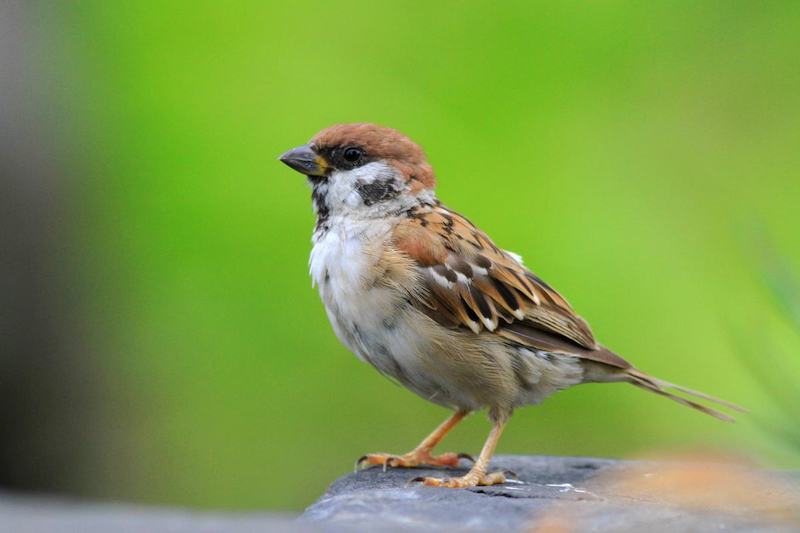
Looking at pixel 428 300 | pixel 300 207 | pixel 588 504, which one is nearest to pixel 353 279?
pixel 428 300

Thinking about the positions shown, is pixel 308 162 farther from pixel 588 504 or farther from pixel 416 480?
pixel 588 504

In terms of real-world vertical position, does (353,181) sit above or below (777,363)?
above

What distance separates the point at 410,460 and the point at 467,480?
1.66 feet

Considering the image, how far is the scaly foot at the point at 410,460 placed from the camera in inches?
173

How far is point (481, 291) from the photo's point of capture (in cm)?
435

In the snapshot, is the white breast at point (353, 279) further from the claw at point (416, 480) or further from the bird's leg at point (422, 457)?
the claw at point (416, 480)

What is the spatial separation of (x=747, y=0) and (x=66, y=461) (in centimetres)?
563

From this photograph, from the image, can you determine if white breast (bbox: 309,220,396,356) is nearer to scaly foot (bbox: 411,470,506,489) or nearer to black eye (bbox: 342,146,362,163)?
black eye (bbox: 342,146,362,163)

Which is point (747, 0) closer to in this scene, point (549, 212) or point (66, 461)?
point (549, 212)

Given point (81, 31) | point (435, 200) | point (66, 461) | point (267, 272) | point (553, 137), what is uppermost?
point (81, 31)

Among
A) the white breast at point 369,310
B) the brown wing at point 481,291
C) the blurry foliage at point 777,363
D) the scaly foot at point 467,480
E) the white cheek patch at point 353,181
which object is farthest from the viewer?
the white cheek patch at point 353,181

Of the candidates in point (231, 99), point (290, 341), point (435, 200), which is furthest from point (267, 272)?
point (435, 200)

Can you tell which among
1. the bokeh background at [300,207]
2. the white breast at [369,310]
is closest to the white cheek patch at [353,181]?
the white breast at [369,310]

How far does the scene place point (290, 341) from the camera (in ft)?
24.4
